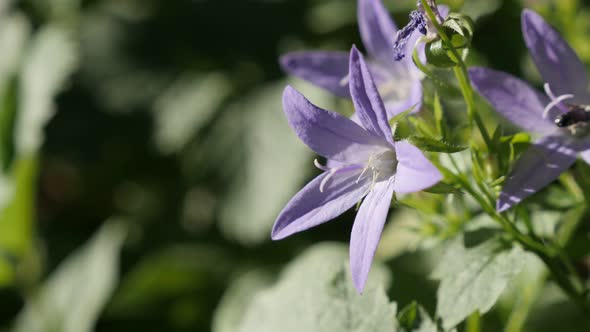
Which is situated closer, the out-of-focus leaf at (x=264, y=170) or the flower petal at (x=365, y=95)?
the flower petal at (x=365, y=95)

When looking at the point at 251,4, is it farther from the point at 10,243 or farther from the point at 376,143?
the point at 376,143

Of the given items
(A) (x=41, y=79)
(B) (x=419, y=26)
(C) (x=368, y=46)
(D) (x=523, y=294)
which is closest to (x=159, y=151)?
(A) (x=41, y=79)

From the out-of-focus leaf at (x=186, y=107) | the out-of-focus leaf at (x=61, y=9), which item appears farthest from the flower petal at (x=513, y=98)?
the out-of-focus leaf at (x=61, y=9)

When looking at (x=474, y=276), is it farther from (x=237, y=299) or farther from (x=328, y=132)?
(x=237, y=299)

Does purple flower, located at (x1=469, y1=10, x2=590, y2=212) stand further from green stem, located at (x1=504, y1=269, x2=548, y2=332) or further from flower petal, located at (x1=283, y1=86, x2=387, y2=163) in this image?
green stem, located at (x1=504, y1=269, x2=548, y2=332)

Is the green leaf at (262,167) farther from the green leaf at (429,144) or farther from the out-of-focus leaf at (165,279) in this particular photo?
the green leaf at (429,144)

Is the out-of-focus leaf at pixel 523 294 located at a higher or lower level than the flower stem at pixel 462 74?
lower
